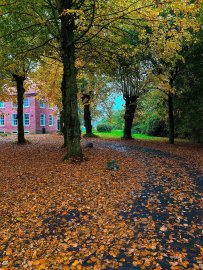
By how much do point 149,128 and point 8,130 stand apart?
2853cm

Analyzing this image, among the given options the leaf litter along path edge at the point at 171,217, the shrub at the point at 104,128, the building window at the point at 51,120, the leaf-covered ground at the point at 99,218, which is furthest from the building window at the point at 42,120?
the leaf litter along path edge at the point at 171,217

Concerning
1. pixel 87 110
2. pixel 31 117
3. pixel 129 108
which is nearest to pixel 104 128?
pixel 31 117

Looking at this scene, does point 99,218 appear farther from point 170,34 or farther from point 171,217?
point 170,34

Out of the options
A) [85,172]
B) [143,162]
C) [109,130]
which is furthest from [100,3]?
[109,130]

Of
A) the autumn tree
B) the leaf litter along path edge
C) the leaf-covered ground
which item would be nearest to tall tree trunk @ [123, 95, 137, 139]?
the autumn tree

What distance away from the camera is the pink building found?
160ft

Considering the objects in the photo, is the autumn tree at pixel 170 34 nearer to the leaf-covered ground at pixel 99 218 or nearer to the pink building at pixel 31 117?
the leaf-covered ground at pixel 99 218

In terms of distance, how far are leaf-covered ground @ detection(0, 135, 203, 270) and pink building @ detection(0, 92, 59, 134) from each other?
126ft

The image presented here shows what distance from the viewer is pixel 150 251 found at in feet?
16.5

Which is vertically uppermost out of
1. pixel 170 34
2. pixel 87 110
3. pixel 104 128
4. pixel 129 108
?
pixel 170 34

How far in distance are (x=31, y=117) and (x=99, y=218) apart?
4487 cm

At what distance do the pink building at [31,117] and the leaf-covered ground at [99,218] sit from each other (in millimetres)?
38512

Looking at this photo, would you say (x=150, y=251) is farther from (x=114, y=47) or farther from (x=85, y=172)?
(x=114, y=47)

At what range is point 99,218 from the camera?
657 centimetres
